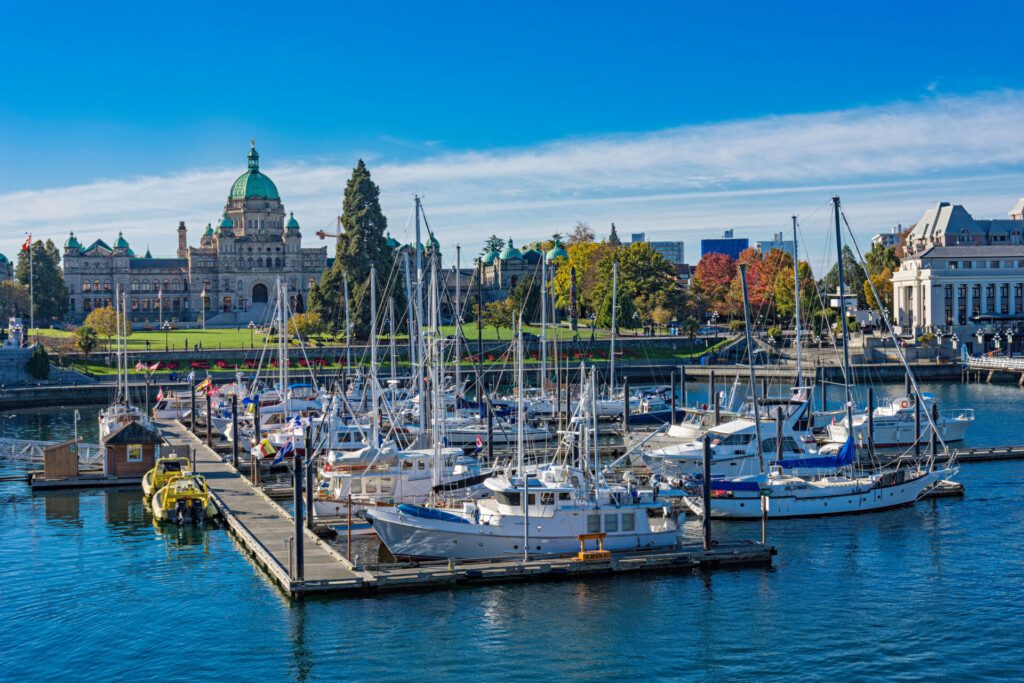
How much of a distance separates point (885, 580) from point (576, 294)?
10782 cm

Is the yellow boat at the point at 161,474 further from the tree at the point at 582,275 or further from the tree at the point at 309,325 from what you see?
the tree at the point at 582,275

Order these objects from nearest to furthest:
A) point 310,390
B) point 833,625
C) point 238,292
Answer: point 833,625 → point 310,390 → point 238,292

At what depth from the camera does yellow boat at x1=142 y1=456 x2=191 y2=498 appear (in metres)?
49.8

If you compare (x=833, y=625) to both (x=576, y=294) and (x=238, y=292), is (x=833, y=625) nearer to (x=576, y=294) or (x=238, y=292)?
(x=576, y=294)

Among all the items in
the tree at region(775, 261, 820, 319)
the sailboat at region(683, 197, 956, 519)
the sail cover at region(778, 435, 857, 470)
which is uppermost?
the tree at region(775, 261, 820, 319)

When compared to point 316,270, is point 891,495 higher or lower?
lower

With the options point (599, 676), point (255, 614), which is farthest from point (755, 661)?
point (255, 614)

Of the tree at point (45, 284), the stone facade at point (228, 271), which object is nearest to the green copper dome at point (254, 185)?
the stone facade at point (228, 271)

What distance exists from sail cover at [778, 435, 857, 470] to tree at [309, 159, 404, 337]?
73.6 metres

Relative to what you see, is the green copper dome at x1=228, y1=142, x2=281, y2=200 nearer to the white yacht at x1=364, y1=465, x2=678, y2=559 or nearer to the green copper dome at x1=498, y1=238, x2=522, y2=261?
the green copper dome at x1=498, y1=238, x2=522, y2=261

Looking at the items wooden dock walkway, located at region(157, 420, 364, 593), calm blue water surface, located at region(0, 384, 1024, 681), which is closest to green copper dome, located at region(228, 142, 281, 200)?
wooden dock walkway, located at region(157, 420, 364, 593)

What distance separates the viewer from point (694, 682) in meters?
29.0

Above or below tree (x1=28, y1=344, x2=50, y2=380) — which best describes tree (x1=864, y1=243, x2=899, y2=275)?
above

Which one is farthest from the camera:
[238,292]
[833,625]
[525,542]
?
[238,292]
